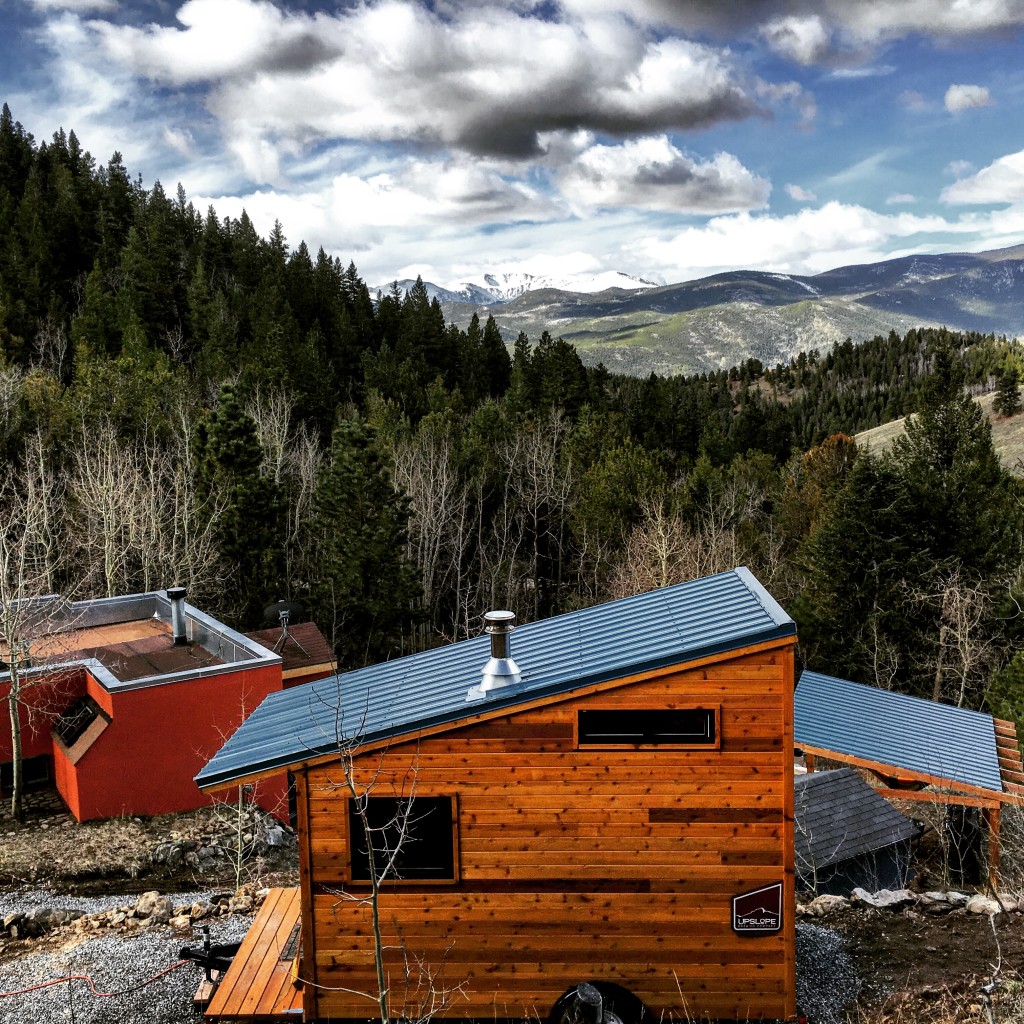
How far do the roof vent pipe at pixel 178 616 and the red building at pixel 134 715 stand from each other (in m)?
0.07

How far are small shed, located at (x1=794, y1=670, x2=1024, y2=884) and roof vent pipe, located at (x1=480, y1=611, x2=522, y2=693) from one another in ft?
27.8

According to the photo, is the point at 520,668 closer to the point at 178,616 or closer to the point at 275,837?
the point at 275,837

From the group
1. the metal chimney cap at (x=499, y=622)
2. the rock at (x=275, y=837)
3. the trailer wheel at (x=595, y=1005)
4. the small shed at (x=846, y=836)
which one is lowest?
the rock at (x=275, y=837)

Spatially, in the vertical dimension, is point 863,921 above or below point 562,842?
below

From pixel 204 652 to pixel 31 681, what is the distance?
359cm

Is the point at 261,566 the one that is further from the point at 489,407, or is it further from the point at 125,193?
the point at 125,193

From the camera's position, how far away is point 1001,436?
78.5m

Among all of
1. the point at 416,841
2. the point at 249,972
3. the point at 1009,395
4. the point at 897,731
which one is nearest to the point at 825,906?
the point at 897,731

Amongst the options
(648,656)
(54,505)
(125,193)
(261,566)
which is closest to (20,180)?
(125,193)

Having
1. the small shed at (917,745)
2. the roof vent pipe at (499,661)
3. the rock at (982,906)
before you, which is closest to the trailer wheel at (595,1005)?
the roof vent pipe at (499,661)

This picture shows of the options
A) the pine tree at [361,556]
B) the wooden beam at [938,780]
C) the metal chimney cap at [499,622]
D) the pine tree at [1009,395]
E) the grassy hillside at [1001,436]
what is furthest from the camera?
the pine tree at [1009,395]

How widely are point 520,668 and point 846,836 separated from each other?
8865 millimetres

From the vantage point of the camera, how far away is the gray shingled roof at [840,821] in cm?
1447

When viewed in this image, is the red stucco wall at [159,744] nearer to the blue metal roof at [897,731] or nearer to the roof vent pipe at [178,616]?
the roof vent pipe at [178,616]
